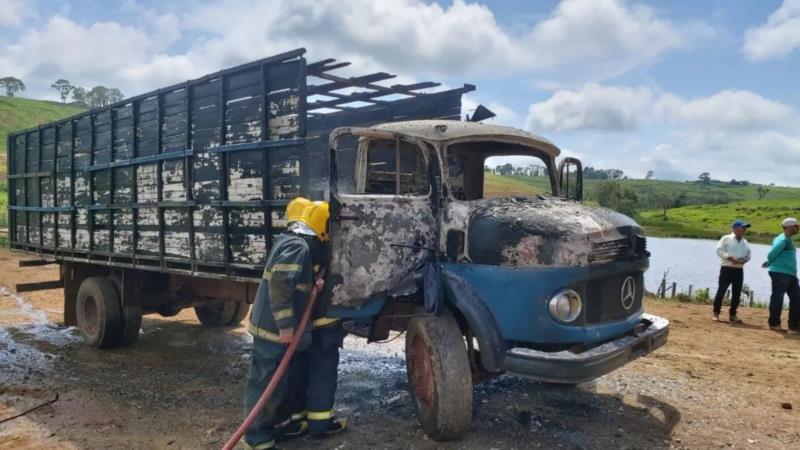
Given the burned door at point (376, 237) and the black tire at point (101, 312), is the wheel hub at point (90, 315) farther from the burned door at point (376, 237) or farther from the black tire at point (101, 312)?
the burned door at point (376, 237)

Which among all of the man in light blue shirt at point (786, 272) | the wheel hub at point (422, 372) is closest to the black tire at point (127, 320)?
the wheel hub at point (422, 372)

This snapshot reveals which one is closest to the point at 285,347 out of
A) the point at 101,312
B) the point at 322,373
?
the point at 322,373

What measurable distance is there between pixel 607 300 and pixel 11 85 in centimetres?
13629

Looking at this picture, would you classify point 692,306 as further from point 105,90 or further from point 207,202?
point 105,90

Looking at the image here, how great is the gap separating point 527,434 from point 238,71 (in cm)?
395

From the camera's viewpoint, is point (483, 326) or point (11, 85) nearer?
point (483, 326)

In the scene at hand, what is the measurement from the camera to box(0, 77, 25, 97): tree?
11112cm

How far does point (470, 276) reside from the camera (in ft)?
13.1

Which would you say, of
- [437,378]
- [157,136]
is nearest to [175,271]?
[157,136]

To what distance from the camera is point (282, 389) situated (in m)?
4.13

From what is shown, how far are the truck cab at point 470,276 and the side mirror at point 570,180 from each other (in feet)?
2.06

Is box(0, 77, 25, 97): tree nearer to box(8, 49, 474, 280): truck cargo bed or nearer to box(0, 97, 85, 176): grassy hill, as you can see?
box(0, 97, 85, 176): grassy hill

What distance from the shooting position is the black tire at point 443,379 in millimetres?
3826

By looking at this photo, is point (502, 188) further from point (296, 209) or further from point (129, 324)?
point (129, 324)
